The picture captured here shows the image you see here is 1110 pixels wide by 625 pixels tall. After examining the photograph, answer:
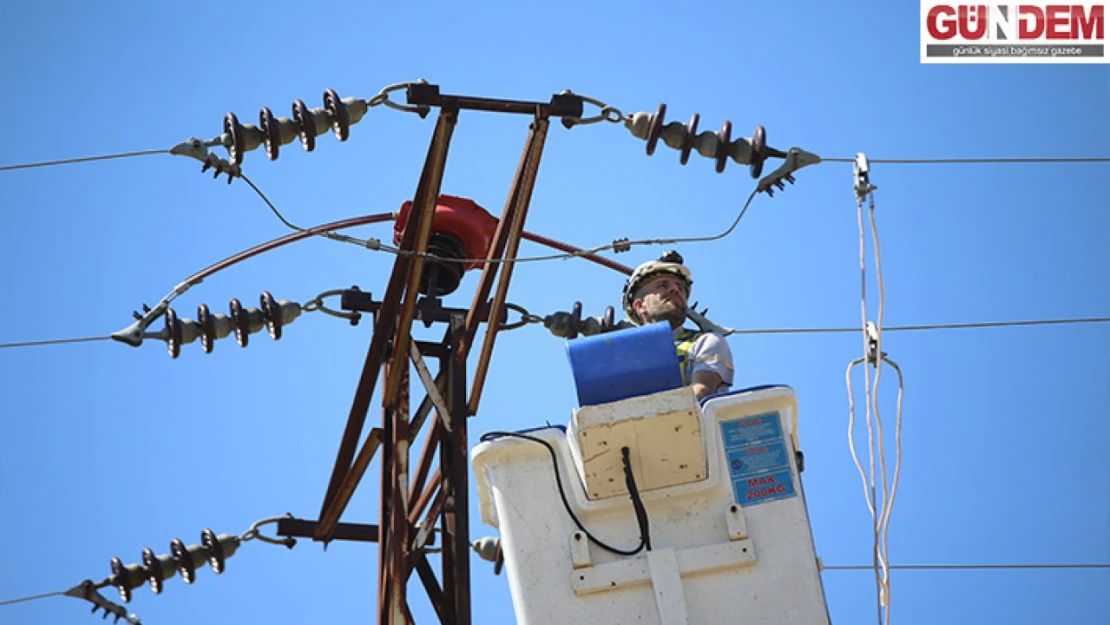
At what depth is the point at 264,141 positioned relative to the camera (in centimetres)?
920

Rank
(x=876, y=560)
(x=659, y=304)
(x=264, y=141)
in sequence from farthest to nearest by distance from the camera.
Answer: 1. (x=264, y=141)
2. (x=659, y=304)
3. (x=876, y=560)

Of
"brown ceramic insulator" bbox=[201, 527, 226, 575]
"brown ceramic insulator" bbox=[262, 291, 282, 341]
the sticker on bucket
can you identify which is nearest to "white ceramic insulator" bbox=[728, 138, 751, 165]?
the sticker on bucket

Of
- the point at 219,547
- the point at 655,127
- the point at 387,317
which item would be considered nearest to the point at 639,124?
the point at 655,127

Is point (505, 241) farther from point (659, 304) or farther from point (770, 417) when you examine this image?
point (770, 417)

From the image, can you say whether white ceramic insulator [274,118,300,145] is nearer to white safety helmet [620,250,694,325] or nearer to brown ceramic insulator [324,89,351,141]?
brown ceramic insulator [324,89,351,141]

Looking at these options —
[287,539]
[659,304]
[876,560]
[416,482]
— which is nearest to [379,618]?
[416,482]

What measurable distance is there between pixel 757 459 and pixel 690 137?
286 centimetres

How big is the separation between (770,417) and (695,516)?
1.74 ft

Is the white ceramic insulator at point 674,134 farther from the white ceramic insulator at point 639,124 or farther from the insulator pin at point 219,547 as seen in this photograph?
the insulator pin at point 219,547

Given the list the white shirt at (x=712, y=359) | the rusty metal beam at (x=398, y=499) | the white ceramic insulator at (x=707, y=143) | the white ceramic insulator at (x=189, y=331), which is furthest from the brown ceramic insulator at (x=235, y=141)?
the white shirt at (x=712, y=359)

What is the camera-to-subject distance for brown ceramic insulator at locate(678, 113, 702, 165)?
30.2 feet

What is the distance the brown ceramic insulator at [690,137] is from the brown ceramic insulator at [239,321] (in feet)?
9.43

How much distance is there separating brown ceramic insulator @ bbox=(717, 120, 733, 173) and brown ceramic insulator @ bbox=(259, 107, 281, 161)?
251cm

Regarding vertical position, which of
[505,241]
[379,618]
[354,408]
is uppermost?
[505,241]
